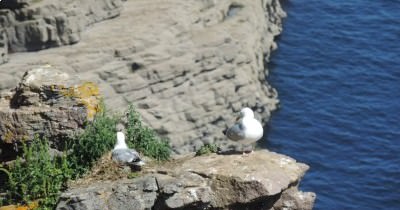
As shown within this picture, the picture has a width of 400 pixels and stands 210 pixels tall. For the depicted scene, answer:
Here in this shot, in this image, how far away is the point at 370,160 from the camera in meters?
35.8

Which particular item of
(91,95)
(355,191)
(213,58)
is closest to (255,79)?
(213,58)

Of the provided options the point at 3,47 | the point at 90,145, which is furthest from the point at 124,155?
the point at 3,47

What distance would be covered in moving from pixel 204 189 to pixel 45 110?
3501 mm

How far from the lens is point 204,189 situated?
1480 cm

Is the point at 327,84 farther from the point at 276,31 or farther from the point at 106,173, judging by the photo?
the point at 106,173

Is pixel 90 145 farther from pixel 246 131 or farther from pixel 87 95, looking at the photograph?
pixel 246 131

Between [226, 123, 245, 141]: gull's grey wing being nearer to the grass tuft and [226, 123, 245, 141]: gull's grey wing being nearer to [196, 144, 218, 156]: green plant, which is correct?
[196, 144, 218, 156]: green plant

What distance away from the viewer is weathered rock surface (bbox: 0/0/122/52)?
89.0ft

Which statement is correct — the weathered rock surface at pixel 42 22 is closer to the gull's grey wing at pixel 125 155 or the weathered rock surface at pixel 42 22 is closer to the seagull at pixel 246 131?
the seagull at pixel 246 131

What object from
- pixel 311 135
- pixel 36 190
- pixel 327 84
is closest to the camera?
pixel 36 190

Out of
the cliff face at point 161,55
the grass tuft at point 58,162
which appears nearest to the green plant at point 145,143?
the grass tuft at point 58,162

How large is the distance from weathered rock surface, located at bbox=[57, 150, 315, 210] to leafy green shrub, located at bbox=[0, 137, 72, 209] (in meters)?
0.56

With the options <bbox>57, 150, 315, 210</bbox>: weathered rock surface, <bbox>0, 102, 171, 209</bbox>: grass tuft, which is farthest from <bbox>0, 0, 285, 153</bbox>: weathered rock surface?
<bbox>57, 150, 315, 210</bbox>: weathered rock surface

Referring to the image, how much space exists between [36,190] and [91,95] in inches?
97.2
